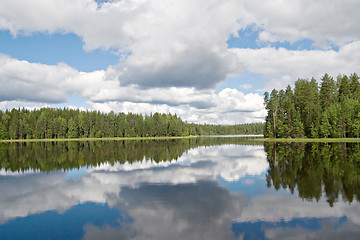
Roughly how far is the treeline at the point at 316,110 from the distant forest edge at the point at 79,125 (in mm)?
90380

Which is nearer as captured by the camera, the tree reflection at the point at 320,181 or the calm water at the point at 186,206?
the calm water at the point at 186,206

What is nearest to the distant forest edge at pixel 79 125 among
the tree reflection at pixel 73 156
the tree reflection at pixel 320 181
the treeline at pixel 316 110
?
the treeline at pixel 316 110

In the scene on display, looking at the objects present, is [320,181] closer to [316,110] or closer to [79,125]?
[316,110]

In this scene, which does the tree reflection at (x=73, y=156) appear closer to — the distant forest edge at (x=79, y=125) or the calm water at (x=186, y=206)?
the calm water at (x=186, y=206)

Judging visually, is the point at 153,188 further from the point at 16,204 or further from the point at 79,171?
the point at 79,171

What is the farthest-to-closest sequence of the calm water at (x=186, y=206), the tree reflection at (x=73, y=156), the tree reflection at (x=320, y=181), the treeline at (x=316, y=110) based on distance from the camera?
the treeline at (x=316, y=110), the tree reflection at (x=73, y=156), the tree reflection at (x=320, y=181), the calm water at (x=186, y=206)

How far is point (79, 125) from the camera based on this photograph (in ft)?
526

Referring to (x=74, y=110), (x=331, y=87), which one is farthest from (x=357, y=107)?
(x=74, y=110)

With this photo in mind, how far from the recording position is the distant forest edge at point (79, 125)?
151 meters

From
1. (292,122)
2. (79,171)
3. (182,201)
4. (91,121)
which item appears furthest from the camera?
(91,121)

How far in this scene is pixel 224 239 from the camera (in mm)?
10219

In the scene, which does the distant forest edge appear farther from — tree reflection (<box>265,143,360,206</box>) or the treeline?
tree reflection (<box>265,143,360,206</box>)

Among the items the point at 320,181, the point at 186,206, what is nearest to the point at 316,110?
the point at 320,181

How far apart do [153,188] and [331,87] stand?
9820 centimetres
